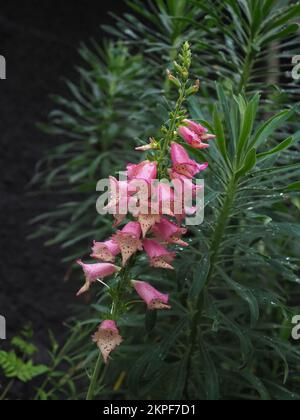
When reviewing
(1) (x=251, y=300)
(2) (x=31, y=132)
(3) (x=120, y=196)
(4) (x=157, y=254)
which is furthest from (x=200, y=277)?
(2) (x=31, y=132)

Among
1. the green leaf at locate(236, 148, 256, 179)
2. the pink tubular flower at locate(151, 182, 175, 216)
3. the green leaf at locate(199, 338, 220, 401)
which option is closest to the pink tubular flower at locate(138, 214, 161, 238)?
the pink tubular flower at locate(151, 182, 175, 216)

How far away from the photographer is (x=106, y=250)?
52.8 inches

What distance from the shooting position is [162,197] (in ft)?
4.10

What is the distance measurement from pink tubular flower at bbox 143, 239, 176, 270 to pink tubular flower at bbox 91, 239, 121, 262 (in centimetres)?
6

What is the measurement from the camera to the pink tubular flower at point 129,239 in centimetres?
129

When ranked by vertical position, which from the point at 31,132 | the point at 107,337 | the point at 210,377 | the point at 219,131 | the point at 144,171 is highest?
the point at 31,132

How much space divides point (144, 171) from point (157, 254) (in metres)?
0.17

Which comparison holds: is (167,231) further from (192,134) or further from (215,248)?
(215,248)

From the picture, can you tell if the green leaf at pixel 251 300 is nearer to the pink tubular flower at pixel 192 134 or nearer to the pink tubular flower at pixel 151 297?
the pink tubular flower at pixel 151 297

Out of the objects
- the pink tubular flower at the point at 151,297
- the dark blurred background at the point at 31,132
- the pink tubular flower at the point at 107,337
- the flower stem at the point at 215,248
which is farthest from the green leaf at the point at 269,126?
the dark blurred background at the point at 31,132

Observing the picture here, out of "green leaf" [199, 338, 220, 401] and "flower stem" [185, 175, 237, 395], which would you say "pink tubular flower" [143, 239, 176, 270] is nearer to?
"flower stem" [185, 175, 237, 395]
